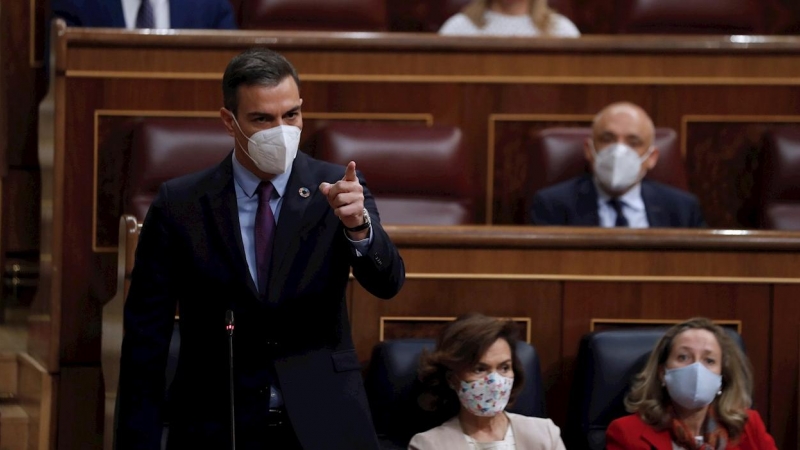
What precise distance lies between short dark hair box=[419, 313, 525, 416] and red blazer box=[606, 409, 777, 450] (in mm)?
103

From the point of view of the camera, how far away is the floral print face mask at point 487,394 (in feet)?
4.19

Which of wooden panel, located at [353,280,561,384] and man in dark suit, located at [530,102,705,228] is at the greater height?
man in dark suit, located at [530,102,705,228]

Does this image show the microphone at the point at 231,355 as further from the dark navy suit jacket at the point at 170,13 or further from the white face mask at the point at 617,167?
the dark navy suit jacket at the point at 170,13

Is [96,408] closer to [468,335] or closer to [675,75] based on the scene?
[468,335]

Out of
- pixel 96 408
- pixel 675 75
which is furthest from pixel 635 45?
pixel 96 408

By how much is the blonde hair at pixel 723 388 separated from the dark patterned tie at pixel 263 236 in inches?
21.1

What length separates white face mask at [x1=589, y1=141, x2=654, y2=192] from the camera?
1701 mm

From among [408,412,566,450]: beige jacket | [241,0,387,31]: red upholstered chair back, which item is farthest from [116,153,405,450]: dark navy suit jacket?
[241,0,387,31]: red upholstered chair back

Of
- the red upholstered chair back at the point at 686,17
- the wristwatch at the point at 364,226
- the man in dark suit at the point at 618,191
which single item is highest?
the red upholstered chair back at the point at 686,17

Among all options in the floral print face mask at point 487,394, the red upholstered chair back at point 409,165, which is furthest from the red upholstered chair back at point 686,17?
the floral print face mask at point 487,394

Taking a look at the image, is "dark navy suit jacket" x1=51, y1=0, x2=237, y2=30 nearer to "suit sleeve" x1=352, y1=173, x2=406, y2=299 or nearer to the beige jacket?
the beige jacket

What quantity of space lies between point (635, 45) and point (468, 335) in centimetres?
68

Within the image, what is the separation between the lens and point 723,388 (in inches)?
53.1

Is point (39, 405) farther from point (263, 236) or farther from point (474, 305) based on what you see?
point (263, 236)
